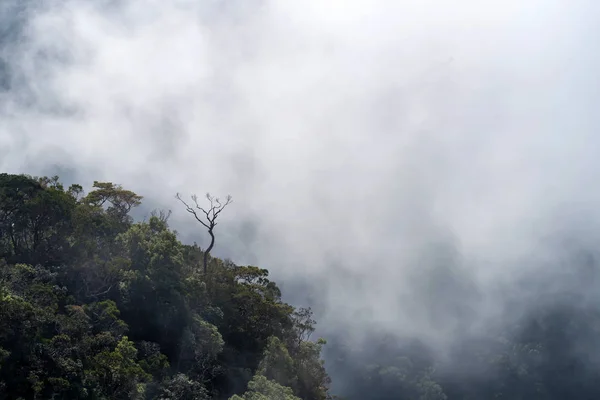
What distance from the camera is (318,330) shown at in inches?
5522

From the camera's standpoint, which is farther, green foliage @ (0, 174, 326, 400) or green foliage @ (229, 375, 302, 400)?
green foliage @ (229, 375, 302, 400)

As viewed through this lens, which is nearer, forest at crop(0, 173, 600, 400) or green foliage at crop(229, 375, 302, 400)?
forest at crop(0, 173, 600, 400)

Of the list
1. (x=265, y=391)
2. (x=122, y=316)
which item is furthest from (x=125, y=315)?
(x=265, y=391)

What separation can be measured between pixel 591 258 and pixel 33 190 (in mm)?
148540

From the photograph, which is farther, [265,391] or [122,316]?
[122,316]

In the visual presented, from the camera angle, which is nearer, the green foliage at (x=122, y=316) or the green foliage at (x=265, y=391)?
the green foliage at (x=122, y=316)

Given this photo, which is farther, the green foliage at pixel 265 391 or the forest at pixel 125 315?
the green foliage at pixel 265 391

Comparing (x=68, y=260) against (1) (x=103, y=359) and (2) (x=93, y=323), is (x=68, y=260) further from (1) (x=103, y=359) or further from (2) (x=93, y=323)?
(1) (x=103, y=359)

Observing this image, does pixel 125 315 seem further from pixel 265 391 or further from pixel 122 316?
pixel 265 391

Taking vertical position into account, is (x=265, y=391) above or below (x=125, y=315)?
below

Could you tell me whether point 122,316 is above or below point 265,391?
above

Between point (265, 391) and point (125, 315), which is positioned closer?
point (265, 391)

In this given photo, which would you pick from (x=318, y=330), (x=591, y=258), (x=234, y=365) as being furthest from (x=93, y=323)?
(x=591, y=258)

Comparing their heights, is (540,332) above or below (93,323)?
above
